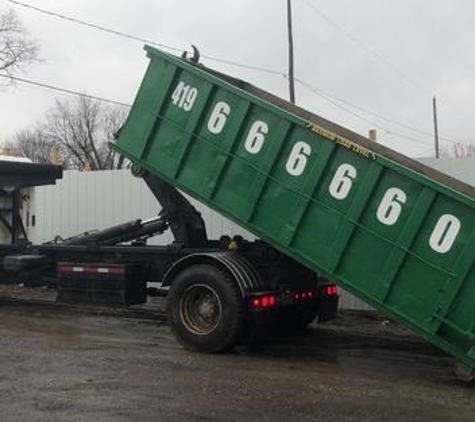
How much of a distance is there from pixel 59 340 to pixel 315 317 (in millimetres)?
3809

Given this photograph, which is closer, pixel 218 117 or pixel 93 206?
pixel 218 117

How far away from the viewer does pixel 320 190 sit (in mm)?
8047

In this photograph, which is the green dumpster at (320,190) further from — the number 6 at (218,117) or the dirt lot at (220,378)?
the dirt lot at (220,378)

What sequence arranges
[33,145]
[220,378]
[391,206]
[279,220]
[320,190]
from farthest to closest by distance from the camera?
[33,145] < [279,220] < [320,190] < [391,206] < [220,378]

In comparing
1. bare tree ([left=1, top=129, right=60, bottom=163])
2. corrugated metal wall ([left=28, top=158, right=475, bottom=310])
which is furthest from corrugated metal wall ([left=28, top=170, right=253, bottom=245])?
bare tree ([left=1, top=129, right=60, bottom=163])

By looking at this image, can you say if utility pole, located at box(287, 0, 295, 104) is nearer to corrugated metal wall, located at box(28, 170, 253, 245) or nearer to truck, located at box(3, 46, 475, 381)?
corrugated metal wall, located at box(28, 170, 253, 245)

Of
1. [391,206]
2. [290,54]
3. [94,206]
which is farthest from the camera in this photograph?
[290,54]

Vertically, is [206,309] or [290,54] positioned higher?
[290,54]

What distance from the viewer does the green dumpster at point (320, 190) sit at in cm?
722

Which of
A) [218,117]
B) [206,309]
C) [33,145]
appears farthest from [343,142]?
[33,145]

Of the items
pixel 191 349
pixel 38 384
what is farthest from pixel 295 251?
pixel 38 384

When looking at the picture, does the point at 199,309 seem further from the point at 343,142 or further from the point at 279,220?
the point at 343,142

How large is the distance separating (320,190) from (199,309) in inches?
90.8

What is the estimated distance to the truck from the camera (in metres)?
7.29
